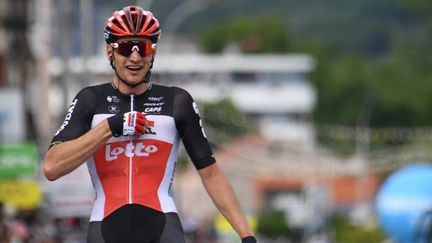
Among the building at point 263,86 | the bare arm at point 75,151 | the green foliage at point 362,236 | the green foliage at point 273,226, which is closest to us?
the bare arm at point 75,151

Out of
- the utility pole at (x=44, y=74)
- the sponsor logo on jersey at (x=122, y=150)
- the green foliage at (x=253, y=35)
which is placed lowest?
the green foliage at (x=253, y=35)

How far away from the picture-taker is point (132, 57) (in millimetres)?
8602

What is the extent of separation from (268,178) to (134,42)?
315ft

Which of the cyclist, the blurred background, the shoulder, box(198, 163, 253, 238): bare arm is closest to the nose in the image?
the cyclist

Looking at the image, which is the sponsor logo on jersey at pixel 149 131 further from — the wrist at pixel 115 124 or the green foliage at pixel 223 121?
the green foliage at pixel 223 121

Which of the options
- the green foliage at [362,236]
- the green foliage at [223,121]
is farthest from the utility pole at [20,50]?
the green foliage at [223,121]

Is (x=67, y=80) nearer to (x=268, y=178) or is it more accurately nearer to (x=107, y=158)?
(x=107, y=158)


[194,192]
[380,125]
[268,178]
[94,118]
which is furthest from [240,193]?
[94,118]

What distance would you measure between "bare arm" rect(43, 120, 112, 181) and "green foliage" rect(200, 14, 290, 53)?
13969cm

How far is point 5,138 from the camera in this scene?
43.8m

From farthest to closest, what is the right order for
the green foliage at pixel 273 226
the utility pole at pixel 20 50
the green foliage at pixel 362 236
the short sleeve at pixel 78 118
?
the green foliage at pixel 273 226 < the green foliage at pixel 362 236 < the utility pole at pixel 20 50 < the short sleeve at pixel 78 118

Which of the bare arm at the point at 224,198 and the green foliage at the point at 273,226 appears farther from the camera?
the green foliage at the point at 273,226

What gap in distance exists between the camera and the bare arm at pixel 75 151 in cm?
828

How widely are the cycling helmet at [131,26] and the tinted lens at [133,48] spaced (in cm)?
4
